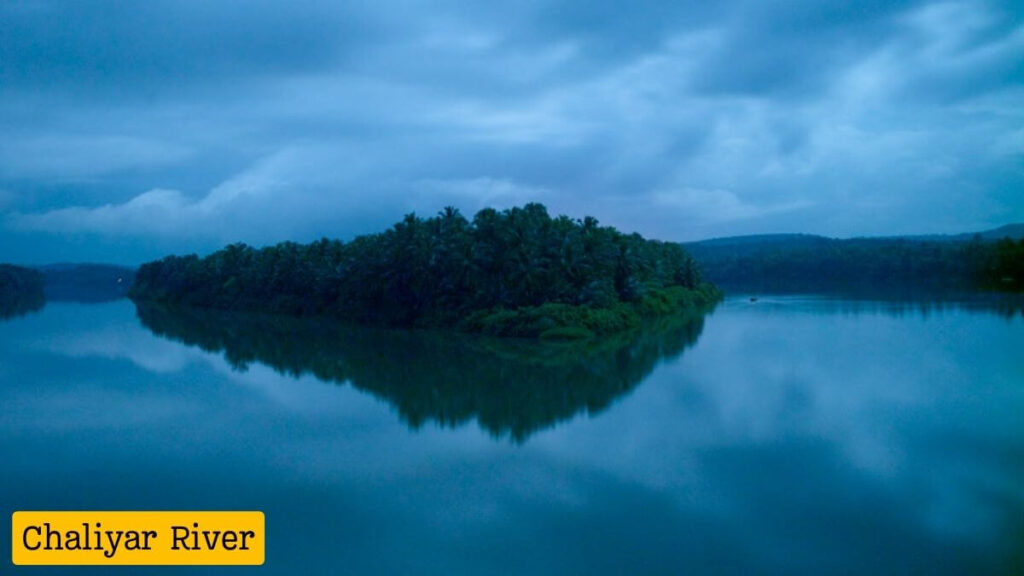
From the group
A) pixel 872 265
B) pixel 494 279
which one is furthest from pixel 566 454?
pixel 872 265

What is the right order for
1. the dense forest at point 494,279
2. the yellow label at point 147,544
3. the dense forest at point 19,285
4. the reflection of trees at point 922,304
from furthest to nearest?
1. the dense forest at point 19,285
2. the reflection of trees at point 922,304
3. the dense forest at point 494,279
4. the yellow label at point 147,544

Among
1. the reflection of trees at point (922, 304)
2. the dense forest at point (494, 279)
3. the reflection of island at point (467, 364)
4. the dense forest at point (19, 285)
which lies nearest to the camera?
the reflection of island at point (467, 364)

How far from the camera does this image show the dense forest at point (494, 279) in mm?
31389

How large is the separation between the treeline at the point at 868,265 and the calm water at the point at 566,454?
264 centimetres

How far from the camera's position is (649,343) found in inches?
1080

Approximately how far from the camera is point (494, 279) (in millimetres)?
Result: 32438

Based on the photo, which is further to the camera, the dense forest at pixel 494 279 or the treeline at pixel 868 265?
the dense forest at pixel 494 279

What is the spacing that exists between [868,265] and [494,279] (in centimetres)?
4181

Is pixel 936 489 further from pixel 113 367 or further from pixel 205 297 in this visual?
pixel 205 297

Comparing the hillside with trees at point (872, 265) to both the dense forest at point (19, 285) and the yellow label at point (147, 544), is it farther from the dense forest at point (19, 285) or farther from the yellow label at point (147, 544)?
the dense forest at point (19, 285)

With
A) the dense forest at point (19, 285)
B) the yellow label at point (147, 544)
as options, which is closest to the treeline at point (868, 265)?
the yellow label at point (147, 544)

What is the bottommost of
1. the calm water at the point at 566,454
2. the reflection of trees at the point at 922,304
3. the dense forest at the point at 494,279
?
the calm water at the point at 566,454

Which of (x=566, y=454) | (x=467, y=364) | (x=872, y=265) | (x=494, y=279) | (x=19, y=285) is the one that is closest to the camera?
(x=566, y=454)

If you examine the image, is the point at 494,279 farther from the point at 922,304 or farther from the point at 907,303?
the point at 907,303
